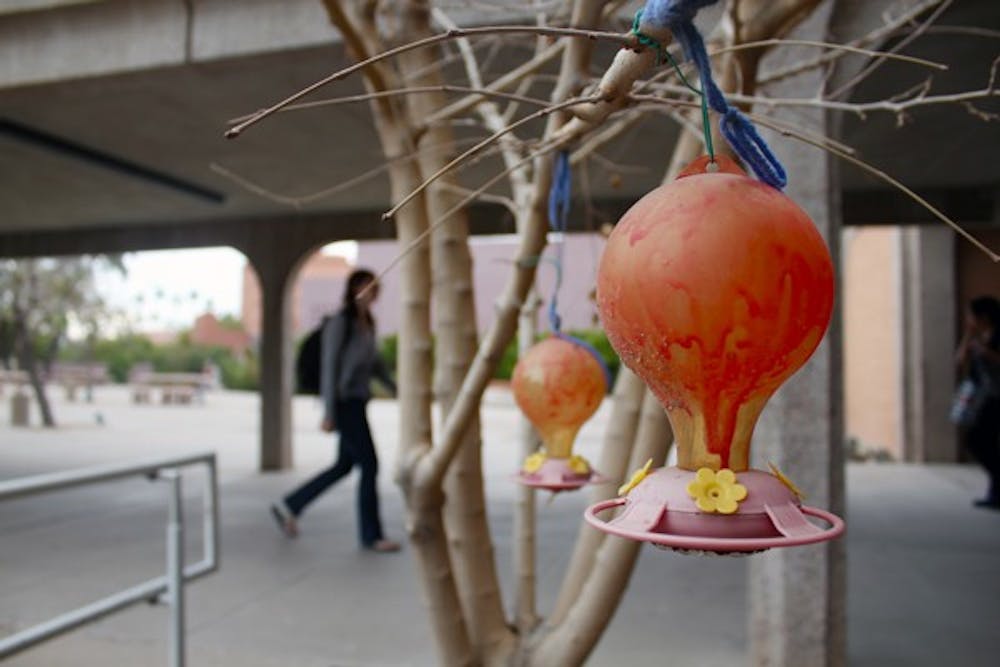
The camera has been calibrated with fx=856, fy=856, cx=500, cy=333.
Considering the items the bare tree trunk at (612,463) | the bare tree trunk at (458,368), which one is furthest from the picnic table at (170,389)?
the bare tree trunk at (612,463)

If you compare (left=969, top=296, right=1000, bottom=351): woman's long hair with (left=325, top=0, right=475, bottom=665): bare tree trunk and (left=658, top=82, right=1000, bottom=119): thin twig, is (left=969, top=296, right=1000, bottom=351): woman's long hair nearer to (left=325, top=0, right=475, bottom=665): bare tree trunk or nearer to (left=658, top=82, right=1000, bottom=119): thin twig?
(left=658, top=82, right=1000, bottom=119): thin twig

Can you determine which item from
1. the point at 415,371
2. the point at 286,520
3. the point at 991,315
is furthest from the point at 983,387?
the point at 415,371

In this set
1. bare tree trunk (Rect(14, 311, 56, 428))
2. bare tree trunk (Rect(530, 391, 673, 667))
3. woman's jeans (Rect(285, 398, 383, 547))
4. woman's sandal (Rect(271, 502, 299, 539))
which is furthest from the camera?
bare tree trunk (Rect(14, 311, 56, 428))

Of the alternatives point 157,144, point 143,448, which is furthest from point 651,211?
point 143,448

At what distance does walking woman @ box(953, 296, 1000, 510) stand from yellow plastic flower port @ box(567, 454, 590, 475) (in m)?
5.96

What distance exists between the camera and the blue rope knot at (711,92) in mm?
992

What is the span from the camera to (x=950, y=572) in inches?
207

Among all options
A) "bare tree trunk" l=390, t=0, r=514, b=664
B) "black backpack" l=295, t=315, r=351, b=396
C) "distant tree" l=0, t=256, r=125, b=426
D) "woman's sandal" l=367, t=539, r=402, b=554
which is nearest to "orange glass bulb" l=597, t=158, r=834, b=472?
"bare tree trunk" l=390, t=0, r=514, b=664

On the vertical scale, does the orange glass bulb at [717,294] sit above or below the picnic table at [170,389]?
above

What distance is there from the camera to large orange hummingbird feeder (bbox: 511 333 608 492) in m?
2.01

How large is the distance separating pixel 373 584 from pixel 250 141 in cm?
368

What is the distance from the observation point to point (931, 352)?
34.9ft

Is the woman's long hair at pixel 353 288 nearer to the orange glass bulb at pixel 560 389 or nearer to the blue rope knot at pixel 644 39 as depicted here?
the orange glass bulb at pixel 560 389

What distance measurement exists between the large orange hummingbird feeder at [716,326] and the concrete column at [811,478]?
220cm
